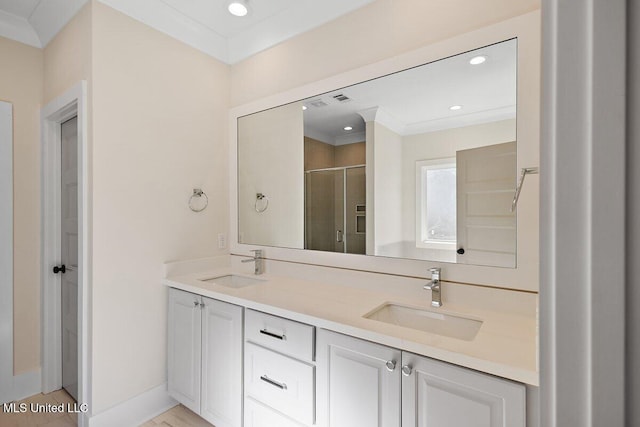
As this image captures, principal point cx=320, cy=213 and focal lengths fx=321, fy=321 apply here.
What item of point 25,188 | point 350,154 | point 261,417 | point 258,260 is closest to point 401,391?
point 261,417

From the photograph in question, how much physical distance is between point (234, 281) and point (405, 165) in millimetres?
1464

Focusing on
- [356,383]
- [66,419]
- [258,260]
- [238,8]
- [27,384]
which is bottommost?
[66,419]

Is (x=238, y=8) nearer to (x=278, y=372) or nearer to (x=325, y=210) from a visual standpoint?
(x=325, y=210)

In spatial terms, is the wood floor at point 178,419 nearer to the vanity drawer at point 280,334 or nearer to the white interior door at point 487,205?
the vanity drawer at point 280,334

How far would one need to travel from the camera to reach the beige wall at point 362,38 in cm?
150

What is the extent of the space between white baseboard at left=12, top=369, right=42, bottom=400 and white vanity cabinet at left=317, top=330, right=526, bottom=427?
7.14 ft

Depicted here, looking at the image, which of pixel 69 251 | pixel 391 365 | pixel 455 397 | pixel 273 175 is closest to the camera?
pixel 455 397

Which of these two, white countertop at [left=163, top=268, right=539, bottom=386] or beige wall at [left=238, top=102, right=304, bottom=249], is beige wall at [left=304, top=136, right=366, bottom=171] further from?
white countertop at [left=163, top=268, right=539, bottom=386]

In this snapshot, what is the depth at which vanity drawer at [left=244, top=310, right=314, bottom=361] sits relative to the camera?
4.57 ft

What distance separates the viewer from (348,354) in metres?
1.27

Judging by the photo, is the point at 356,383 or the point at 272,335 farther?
the point at 272,335

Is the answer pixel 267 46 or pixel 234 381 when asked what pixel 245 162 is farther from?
pixel 234 381

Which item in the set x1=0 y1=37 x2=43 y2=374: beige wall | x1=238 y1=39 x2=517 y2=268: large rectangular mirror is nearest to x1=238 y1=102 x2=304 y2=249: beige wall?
x1=238 y1=39 x2=517 y2=268: large rectangular mirror

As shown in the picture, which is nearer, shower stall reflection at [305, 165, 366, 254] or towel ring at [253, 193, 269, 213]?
shower stall reflection at [305, 165, 366, 254]
